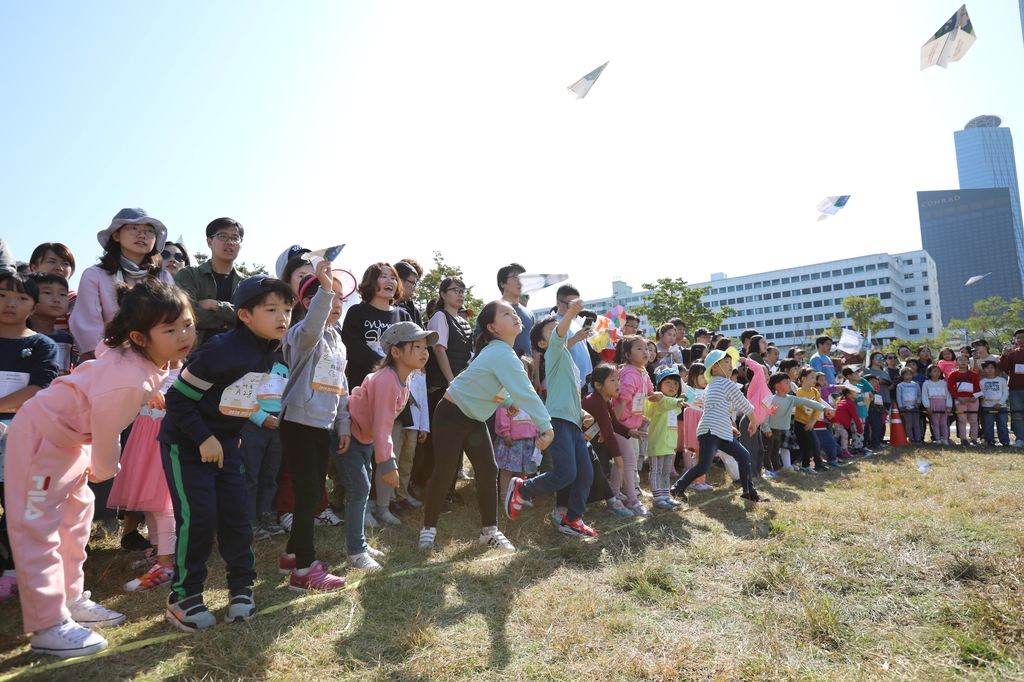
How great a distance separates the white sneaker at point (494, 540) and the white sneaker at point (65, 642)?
2.44 metres

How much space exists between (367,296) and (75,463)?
2726 mm

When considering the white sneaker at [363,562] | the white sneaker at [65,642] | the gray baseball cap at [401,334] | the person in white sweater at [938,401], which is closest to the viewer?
the white sneaker at [65,642]

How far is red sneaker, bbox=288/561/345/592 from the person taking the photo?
3482mm

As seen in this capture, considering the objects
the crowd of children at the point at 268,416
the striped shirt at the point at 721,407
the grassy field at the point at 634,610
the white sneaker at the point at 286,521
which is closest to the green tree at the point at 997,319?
the crowd of children at the point at 268,416

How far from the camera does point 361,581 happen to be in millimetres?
3604

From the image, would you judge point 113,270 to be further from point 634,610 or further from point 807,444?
point 807,444

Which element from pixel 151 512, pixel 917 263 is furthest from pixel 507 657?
pixel 917 263

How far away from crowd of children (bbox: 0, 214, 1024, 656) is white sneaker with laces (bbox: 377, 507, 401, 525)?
0.06 ft

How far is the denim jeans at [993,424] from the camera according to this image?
1188cm

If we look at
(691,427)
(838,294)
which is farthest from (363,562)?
(838,294)

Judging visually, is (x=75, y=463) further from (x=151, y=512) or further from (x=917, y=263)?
(x=917, y=263)

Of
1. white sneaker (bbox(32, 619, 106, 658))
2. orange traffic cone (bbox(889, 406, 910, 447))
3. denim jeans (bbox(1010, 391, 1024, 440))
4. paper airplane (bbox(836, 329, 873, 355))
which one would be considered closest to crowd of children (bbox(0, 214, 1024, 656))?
white sneaker (bbox(32, 619, 106, 658))

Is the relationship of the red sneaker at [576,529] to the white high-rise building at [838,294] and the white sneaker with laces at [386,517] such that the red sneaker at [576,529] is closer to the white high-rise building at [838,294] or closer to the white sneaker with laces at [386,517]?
the white sneaker with laces at [386,517]

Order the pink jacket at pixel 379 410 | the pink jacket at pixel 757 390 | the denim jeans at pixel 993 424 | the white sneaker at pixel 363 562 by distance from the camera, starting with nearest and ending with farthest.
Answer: the white sneaker at pixel 363 562
the pink jacket at pixel 379 410
the pink jacket at pixel 757 390
the denim jeans at pixel 993 424
